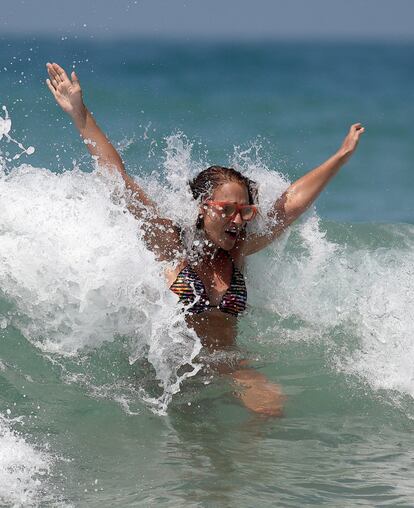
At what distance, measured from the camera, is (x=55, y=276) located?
5.49m

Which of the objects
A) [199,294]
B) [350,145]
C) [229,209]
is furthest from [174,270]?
[350,145]

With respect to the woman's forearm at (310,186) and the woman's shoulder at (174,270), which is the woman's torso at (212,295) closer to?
the woman's shoulder at (174,270)

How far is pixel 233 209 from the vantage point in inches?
210

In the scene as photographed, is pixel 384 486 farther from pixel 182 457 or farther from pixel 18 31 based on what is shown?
pixel 18 31

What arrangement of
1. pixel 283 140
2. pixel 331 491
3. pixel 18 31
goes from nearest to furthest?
pixel 331 491, pixel 283 140, pixel 18 31

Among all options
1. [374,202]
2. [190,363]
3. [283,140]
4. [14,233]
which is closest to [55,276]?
[14,233]

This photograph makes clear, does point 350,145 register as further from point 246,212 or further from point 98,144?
point 98,144

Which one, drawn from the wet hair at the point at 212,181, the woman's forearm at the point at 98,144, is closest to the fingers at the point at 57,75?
the woman's forearm at the point at 98,144

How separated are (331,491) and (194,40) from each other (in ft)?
106

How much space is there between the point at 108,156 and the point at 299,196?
110cm

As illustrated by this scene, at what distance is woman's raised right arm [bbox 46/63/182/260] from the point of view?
17.4 ft

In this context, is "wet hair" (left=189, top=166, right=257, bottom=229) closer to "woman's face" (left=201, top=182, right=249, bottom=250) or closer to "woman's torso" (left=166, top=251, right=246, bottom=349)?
"woman's face" (left=201, top=182, right=249, bottom=250)

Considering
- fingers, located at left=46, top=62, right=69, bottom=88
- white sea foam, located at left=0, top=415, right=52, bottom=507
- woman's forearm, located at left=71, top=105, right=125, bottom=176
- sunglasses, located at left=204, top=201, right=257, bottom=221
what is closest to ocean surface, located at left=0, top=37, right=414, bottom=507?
white sea foam, located at left=0, top=415, right=52, bottom=507

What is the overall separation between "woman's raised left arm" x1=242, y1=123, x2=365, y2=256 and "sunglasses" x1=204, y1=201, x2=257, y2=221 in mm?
405
